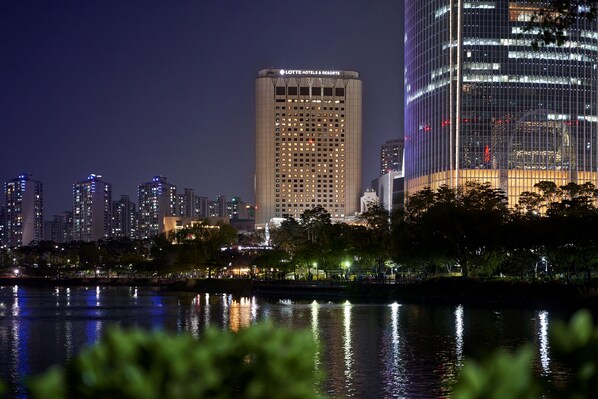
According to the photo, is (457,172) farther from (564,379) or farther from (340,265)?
(564,379)

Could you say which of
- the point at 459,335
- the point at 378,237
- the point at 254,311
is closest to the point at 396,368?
the point at 459,335

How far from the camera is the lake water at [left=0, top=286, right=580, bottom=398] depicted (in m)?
47.0

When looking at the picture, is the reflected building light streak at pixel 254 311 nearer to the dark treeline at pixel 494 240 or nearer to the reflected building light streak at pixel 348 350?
the reflected building light streak at pixel 348 350

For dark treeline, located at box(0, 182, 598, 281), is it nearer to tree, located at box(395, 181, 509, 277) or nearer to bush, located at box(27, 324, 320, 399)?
tree, located at box(395, 181, 509, 277)

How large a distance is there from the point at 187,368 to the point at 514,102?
19375 centimetres

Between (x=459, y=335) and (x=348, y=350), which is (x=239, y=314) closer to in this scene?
(x=459, y=335)

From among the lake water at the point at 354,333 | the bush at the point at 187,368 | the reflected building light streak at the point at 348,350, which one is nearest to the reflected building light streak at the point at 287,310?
the lake water at the point at 354,333

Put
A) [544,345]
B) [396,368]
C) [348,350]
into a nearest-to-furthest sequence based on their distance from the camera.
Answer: [396,368], [544,345], [348,350]

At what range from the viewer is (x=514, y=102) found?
193250 mm

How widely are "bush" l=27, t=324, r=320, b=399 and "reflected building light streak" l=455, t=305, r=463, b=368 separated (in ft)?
148

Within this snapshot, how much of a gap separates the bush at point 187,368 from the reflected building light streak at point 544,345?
4196 centimetres

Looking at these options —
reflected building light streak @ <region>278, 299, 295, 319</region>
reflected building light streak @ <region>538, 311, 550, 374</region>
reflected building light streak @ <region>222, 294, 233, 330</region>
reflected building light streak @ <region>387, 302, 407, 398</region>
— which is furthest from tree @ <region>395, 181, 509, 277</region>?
reflected building light streak @ <region>387, 302, 407, 398</region>

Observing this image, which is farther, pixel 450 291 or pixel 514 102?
pixel 514 102

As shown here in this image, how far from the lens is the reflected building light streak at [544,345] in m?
49.5
